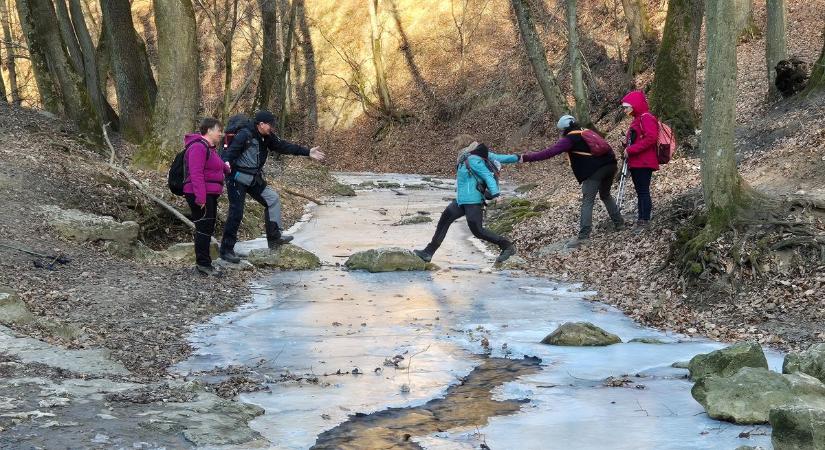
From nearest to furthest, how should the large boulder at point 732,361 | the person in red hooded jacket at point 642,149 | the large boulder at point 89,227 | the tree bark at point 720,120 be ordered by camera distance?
1. the large boulder at point 732,361
2. the tree bark at point 720,120
3. the large boulder at point 89,227
4. the person in red hooded jacket at point 642,149

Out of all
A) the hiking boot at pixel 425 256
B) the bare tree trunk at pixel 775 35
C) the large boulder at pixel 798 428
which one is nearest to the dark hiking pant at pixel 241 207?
the hiking boot at pixel 425 256

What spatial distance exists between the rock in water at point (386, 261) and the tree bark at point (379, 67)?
28.0 metres

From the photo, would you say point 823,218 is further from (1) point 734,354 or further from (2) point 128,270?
(2) point 128,270

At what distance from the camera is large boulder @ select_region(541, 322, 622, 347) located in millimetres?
7930

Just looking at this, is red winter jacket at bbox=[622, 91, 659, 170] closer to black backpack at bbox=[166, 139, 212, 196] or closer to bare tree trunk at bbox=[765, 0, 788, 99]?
black backpack at bbox=[166, 139, 212, 196]

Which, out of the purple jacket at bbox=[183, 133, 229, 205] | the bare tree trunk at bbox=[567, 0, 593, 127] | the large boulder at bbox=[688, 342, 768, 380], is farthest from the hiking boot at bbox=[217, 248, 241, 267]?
the bare tree trunk at bbox=[567, 0, 593, 127]

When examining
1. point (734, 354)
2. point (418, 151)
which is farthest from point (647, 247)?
point (418, 151)

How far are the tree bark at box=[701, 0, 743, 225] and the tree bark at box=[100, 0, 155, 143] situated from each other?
1441 cm

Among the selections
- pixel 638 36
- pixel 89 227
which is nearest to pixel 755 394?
pixel 89 227

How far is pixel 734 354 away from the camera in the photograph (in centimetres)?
625

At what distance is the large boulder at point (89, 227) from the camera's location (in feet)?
37.1

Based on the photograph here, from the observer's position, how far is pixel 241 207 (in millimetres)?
11734

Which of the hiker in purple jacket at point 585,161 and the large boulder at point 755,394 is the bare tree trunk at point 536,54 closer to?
the hiker in purple jacket at point 585,161

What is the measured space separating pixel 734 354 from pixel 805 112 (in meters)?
11.3
